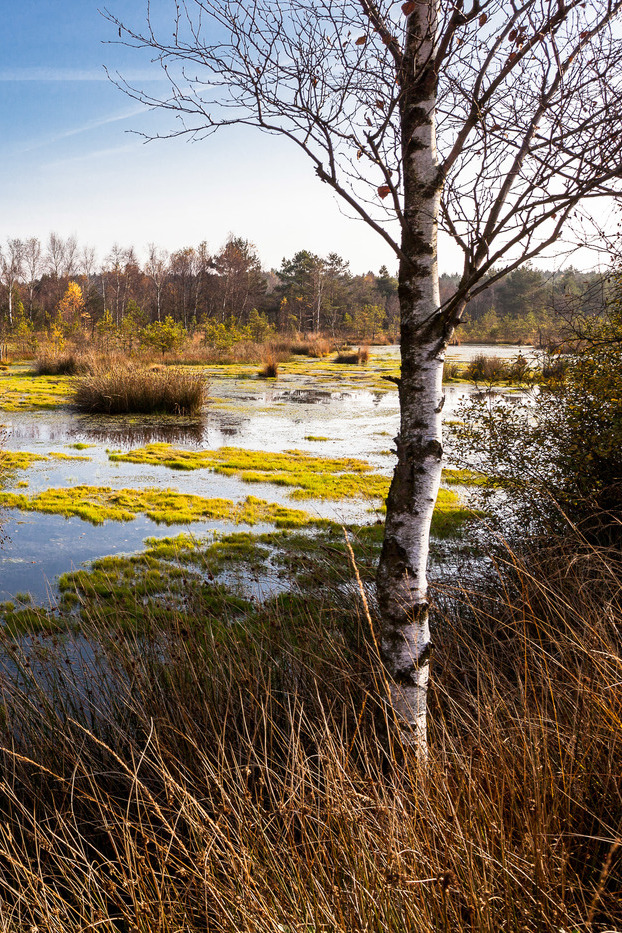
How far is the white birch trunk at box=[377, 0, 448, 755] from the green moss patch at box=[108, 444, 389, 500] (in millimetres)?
6643

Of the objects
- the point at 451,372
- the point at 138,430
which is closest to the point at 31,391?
the point at 138,430

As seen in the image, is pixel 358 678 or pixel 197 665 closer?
pixel 358 678

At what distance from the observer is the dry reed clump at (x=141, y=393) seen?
18312mm

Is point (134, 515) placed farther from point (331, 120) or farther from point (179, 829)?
point (331, 120)

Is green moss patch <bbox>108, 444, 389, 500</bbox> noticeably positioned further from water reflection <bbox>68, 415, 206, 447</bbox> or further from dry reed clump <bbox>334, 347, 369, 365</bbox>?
dry reed clump <bbox>334, 347, 369, 365</bbox>

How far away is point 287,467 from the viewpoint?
11.8m

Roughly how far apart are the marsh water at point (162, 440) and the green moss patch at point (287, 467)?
32cm

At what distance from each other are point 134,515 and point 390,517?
6.50 meters

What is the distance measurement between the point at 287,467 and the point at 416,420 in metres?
9.23

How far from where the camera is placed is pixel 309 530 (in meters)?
7.93

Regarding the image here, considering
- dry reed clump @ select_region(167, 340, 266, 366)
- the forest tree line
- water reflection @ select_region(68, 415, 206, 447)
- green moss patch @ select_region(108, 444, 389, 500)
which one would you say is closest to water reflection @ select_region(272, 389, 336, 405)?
water reflection @ select_region(68, 415, 206, 447)

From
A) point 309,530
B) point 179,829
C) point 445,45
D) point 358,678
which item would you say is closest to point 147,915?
point 179,829

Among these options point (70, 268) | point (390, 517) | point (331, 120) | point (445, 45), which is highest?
point (70, 268)

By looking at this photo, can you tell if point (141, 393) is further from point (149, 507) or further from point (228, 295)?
point (228, 295)
